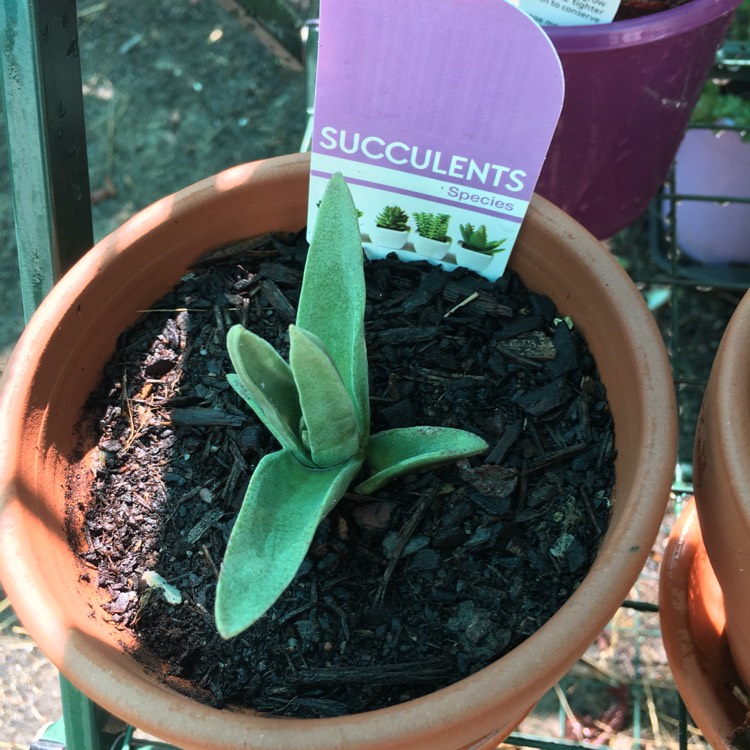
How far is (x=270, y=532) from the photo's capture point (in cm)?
60

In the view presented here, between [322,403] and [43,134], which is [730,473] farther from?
[43,134]

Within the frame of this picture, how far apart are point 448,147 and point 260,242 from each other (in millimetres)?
244

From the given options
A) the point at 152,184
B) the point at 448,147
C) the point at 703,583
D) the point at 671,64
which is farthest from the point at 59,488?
the point at 152,184

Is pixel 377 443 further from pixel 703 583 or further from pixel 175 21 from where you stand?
pixel 175 21

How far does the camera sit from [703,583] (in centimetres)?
80

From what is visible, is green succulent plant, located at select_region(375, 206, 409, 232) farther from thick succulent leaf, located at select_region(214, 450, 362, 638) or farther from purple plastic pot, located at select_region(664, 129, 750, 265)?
purple plastic pot, located at select_region(664, 129, 750, 265)

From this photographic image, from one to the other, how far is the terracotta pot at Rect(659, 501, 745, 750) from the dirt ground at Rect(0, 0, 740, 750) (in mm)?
504

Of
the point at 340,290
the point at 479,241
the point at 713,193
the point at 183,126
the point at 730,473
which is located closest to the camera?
the point at 730,473

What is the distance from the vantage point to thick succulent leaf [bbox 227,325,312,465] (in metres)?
0.58

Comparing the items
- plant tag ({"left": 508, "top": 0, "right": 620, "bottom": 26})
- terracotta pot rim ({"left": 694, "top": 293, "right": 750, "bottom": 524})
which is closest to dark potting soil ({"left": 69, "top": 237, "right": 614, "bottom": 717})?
terracotta pot rim ({"left": 694, "top": 293, "right": 750, "bottom": 524})

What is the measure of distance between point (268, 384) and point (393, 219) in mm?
255

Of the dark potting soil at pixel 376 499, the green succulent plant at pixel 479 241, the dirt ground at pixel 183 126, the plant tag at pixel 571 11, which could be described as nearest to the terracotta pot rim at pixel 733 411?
the dark potting soil at pixel 376 499

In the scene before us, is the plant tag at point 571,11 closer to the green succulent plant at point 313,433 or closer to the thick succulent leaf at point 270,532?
the green succulent plant at point 313,433

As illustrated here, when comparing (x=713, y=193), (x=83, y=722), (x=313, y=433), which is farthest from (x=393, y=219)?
(x=713, y=193)
